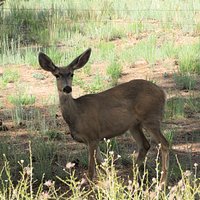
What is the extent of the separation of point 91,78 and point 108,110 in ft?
15.7

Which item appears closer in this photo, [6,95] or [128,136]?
[128,136]

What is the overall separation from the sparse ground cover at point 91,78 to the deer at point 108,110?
0.93ft

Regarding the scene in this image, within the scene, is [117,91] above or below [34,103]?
above

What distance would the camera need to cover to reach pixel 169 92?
11328 millimetres

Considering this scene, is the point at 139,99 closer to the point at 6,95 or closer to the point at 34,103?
the point at 34,103

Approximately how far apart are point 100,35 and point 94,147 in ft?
27.9

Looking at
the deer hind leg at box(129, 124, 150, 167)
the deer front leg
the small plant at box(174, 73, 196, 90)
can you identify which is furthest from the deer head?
the small plant at box(174, 73, 196, 90)

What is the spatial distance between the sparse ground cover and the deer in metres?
0.28

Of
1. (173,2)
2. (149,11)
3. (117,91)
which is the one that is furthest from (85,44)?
(117,91)

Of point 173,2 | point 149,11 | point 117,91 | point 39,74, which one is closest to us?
point 117,91

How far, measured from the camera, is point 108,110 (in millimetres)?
7664

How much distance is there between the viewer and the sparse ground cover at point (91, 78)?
7223 mm

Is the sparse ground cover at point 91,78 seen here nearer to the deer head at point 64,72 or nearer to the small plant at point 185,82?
the small plant at point 185,82

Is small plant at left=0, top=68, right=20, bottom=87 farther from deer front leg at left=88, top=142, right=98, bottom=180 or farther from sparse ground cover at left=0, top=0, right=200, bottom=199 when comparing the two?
deer front leg at left=88, top=142, right=98, bottom=180
